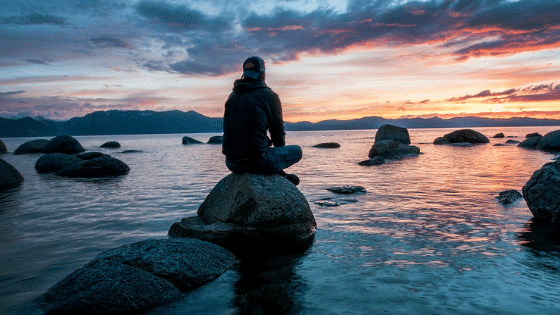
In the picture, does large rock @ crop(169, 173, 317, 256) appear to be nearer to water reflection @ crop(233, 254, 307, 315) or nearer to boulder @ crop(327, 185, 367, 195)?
water reflection @ crop(233, 254, 307, 315)

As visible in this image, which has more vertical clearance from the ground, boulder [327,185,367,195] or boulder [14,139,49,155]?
boulder [14,139,49,155]

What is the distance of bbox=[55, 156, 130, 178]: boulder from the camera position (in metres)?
16.9

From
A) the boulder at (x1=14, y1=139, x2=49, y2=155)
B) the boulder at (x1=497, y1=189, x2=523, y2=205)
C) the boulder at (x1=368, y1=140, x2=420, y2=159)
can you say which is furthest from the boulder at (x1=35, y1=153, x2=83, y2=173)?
the boulder at (x1=14, y1=139, x2=49, y2=155)

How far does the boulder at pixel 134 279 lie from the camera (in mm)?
3727

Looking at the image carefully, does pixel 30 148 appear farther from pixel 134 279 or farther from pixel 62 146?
pixel 134 279

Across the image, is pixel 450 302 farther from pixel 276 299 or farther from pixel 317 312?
pixel 276 299

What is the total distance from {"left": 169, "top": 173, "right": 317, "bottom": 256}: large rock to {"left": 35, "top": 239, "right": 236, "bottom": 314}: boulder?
2.74 feet

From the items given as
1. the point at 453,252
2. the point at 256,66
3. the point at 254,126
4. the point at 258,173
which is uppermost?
the point at 256,66

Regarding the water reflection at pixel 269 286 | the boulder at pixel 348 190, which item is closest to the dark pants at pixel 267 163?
the water reflection at pixel 269 286

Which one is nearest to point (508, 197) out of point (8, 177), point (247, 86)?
point (247, 86)

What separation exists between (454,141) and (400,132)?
12.6m

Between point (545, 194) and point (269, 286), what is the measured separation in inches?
258

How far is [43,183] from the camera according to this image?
14508 mm

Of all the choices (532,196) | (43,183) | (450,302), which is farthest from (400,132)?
(450,302)
